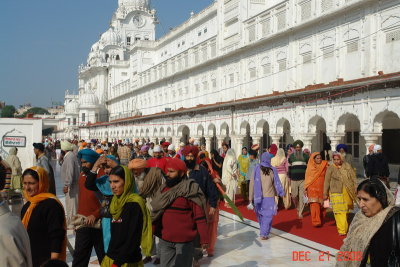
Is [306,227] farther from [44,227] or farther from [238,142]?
[238,142]

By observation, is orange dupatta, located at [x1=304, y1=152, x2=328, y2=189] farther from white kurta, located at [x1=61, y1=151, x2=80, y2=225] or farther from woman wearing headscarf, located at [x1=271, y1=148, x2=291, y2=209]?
white kurta, located at [x1=61, y1=151, x2=80, y2=225]

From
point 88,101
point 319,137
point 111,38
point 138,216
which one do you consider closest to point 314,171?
point 138,216

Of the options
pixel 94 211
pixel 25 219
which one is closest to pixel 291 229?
pixel 94 211

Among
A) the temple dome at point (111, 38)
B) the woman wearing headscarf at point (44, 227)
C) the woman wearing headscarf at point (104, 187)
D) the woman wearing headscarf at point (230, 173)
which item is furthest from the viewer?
the temple dome at point (111, 38)

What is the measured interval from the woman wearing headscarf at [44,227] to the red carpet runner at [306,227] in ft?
16.7

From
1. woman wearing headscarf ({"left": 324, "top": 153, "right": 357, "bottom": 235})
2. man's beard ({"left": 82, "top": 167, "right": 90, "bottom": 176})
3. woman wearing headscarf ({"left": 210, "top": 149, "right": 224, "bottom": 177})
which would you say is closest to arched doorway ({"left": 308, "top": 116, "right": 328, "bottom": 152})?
woman wearing headscarf ({"left": 210, "top": 149, "right": 224, "bottom": 177})

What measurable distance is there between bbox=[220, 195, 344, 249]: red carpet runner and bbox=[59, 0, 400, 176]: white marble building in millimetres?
6288

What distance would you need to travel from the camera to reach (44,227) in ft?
12.0

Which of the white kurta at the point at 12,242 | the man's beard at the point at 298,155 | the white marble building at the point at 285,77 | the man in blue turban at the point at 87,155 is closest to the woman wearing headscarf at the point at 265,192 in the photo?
the man's beard at the point at 298,155

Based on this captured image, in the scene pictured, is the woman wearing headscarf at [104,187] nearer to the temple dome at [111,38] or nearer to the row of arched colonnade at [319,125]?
the row of arched colonnade at [319,125]

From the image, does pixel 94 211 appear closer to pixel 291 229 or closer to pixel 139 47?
pixel 291 229

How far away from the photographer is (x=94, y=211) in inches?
201

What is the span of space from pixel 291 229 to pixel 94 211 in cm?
495

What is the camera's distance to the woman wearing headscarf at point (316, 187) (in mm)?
8898
